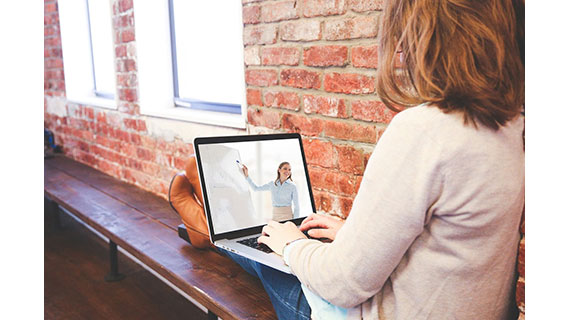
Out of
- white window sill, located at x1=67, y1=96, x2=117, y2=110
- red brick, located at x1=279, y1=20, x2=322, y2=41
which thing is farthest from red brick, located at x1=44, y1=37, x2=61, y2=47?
red brick, located at x1=279, y1=20, x2=322, y2=41

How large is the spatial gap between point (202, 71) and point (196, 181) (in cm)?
120

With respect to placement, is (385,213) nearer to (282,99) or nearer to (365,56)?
(365,56)

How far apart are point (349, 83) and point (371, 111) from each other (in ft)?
0.42

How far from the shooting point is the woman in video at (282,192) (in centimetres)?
154

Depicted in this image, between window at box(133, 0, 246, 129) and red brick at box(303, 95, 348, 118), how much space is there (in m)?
0.71

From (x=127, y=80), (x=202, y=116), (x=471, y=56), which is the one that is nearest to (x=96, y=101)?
(x=127, y=80)

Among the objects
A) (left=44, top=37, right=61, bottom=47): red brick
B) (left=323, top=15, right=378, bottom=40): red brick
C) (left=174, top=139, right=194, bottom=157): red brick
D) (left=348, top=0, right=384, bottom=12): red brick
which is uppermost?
(left=44, top=37, right=61, bottom=47): red brick

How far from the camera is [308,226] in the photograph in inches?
52.9

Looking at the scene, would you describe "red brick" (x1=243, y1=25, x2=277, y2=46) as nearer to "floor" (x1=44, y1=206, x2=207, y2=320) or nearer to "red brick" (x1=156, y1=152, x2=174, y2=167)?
"red brick" (x1=156, y1=152, x2=174, y2=167)

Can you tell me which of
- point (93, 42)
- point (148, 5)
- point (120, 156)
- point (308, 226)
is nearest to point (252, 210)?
point (308, 226)

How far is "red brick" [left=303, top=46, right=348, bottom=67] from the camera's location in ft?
5.38

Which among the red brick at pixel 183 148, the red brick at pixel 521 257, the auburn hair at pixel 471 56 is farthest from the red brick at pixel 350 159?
the red brick at pixel 183 148

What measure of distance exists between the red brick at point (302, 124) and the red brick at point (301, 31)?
0.29 metres
